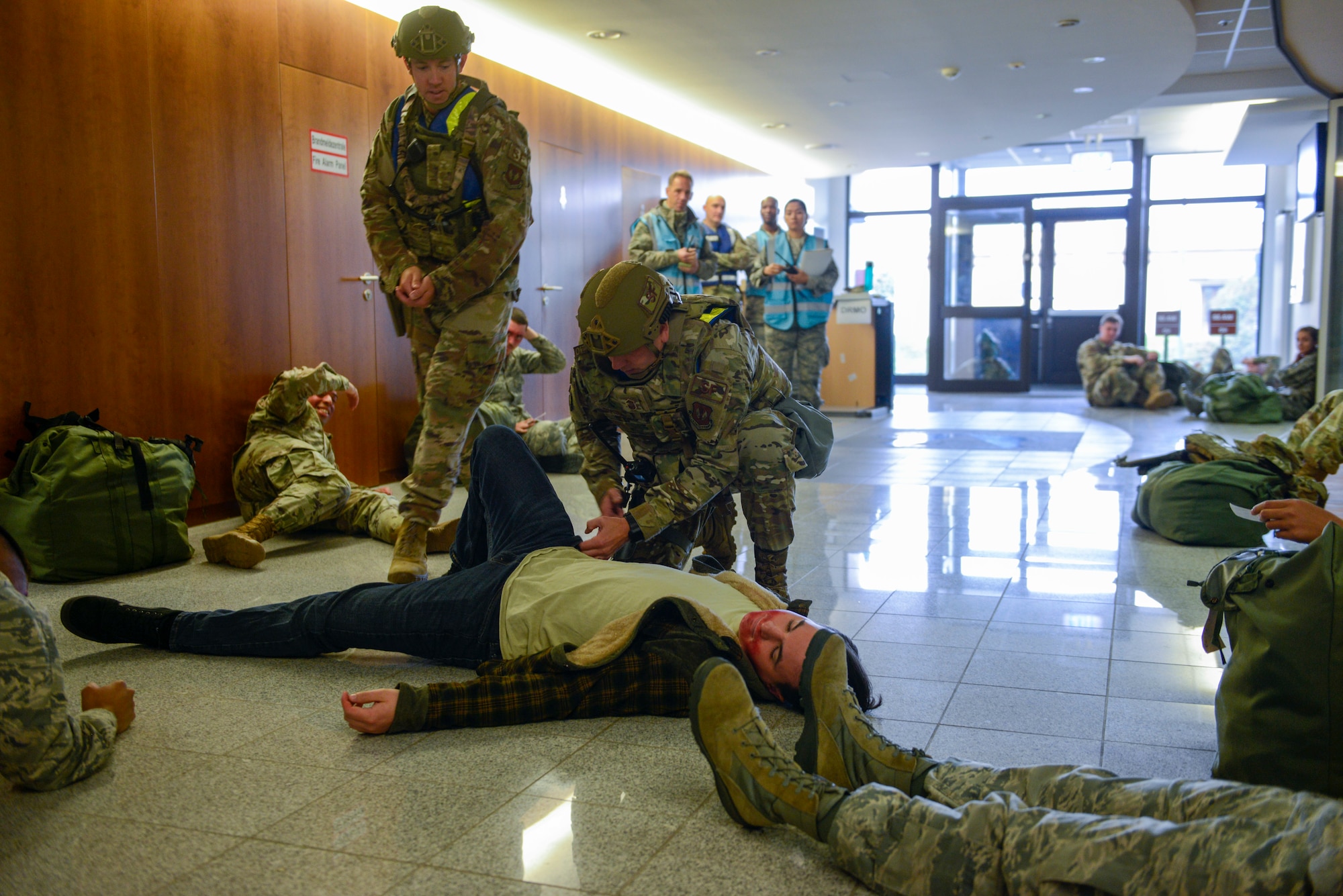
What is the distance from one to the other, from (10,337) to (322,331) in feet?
5.58

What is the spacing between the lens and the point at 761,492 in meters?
3.00

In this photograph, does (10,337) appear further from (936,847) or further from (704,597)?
(936,847)

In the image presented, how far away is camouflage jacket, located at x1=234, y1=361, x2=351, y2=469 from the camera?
4301 millimetres

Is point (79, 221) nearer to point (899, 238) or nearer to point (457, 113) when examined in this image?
point (457, 113)

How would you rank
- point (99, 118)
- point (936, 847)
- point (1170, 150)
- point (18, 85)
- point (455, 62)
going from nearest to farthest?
point (936, 847) < point (455, 62) < point (18, 85) < point (99, 118) < point (1170, 150)

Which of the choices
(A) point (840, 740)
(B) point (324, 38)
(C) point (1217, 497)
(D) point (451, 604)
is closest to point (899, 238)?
(B) point (324, 38)

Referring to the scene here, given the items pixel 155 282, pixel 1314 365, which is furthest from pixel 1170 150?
pixel 155 282

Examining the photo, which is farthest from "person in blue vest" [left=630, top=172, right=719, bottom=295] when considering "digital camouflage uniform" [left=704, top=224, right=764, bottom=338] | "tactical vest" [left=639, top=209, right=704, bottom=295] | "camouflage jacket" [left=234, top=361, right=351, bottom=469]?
"camouflage jacket" [left=234, top=361, right=351, bottom=469]

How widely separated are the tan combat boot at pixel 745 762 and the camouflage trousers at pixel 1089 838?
91 millimetres

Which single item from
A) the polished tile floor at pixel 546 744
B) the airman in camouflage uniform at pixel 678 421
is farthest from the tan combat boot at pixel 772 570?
the polished tile floor at pixel 546 744

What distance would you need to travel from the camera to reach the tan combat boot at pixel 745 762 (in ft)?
5.25

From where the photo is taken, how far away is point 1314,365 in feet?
31.4

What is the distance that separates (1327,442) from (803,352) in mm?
4815

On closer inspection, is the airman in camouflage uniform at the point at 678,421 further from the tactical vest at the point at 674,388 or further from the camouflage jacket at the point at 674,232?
the camouflage jacket at the point at 674,232
